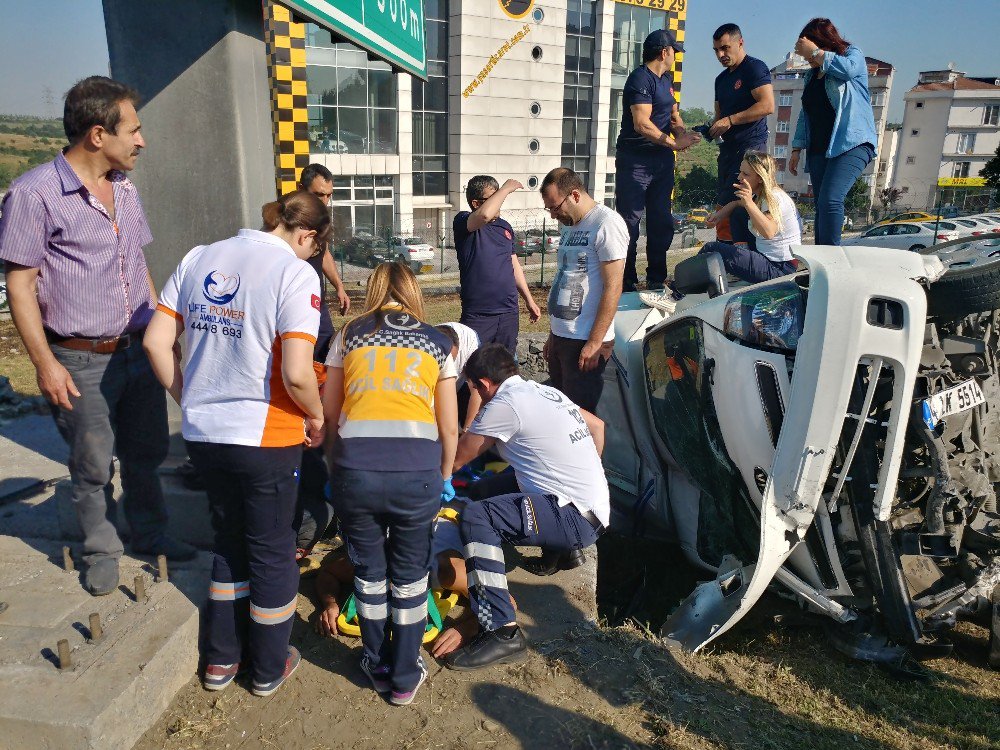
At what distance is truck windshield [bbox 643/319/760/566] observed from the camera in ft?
11.1

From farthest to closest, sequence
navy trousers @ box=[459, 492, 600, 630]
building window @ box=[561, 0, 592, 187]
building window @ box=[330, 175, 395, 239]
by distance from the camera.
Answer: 1. building window @ box=[561, 0, 592, 187]
2. building window @ box=[330, 175, 395, 239]
3. navy trousers @ box=[459, 492, 600, 630]

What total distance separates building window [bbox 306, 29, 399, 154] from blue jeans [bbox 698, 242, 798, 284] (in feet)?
102

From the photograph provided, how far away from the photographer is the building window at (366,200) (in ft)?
121

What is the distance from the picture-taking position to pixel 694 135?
6.46 m

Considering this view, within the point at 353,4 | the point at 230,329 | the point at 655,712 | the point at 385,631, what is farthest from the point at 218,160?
the point at 655,712

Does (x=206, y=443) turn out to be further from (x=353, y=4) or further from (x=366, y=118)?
(x=366, y=118)

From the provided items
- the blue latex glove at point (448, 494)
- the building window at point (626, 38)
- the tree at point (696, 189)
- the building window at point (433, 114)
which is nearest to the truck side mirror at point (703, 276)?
the blue latex glove at point (448, 494)

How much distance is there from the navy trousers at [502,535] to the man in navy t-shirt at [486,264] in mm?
1717

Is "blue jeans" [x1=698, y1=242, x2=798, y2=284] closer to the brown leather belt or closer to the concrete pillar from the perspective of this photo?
the concrete pillar

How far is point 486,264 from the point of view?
492 cm

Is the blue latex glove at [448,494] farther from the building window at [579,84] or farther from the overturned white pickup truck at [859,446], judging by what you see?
the building window at [579,84]

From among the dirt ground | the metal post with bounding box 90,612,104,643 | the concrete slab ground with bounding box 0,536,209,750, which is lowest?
the dirt ground

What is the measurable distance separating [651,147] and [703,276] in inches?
85.0

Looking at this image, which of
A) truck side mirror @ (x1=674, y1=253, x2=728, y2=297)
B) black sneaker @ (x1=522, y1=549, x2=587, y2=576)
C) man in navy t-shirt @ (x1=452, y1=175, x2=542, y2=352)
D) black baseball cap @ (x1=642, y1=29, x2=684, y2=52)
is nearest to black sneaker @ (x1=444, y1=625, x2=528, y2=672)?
black sneaker @ (x1=522, y1=549, x2=587, y2=576)
